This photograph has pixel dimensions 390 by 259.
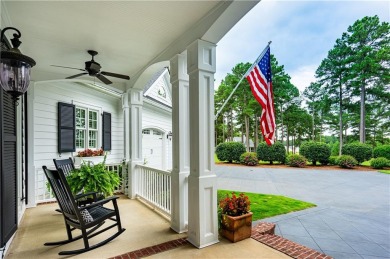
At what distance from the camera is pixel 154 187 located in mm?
4527

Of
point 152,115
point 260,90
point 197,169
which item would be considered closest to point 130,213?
point 197,169

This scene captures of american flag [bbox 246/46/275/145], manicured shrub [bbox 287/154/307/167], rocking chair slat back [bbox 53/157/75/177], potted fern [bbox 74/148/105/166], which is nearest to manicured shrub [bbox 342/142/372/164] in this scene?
manicured shrub [bbox 287/154/307/167]

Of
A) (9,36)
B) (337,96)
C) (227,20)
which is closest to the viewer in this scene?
(227,20)

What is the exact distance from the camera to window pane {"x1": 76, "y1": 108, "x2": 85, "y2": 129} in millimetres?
5934

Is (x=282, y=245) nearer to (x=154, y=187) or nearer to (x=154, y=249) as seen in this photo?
(x=154, y=249)

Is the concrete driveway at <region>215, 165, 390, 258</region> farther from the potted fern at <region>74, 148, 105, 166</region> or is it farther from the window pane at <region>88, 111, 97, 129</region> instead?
the window pane at <region>88, 111, 97, 129</region>

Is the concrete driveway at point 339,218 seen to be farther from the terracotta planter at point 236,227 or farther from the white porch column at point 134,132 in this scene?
the white porch column at point 134,132

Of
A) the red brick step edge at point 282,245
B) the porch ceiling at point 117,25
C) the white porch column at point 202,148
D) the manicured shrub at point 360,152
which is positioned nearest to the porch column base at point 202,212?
the white porch column at point 202,148

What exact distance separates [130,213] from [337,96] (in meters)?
21.4

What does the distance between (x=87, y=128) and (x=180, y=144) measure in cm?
400

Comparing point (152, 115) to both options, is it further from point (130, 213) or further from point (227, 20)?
point (227, 20)

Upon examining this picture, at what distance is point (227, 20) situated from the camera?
2.56 meters

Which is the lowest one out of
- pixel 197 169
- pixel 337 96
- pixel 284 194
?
pixel 284 194

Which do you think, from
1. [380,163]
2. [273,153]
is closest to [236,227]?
[273,153]
